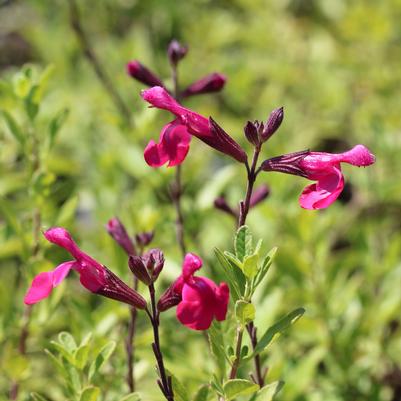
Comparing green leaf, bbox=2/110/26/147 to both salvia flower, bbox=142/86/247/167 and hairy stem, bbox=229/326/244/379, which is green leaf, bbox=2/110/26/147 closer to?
salvia flower, bbox=142/86/247/167

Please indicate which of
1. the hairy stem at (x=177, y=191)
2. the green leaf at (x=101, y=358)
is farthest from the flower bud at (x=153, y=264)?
the hairy stem at (x=177, y=191)

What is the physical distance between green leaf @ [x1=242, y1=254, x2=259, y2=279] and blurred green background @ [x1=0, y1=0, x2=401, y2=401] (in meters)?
0.54

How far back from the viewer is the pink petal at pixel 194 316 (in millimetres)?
1086

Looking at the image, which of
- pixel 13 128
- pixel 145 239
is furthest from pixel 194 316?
pixel 13 128

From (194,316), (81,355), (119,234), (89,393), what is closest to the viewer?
(194,316)

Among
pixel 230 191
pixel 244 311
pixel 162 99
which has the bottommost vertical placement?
pixel 230 191

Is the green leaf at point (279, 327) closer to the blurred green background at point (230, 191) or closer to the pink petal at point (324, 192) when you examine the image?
the pink petal at point (324, 192)

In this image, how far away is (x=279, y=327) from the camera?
1157 mm

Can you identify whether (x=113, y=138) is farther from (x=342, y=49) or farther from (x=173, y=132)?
(x=173, y=132)

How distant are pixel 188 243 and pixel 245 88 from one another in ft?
5.08

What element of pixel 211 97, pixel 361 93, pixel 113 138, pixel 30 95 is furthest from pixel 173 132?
pixel 211 97

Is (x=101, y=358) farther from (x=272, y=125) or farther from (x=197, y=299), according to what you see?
(x=272, y=125)

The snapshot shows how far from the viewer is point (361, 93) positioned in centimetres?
364

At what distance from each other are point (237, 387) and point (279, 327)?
0.13 metres
